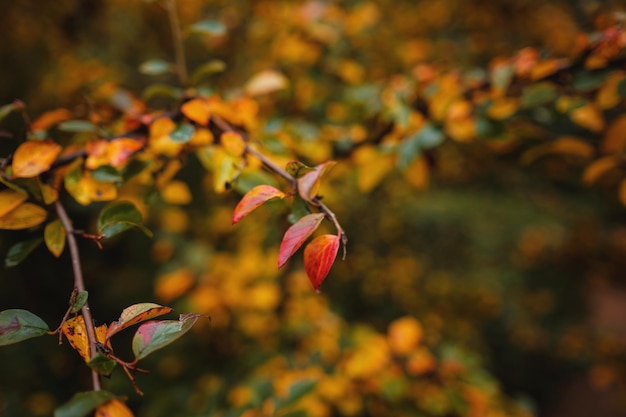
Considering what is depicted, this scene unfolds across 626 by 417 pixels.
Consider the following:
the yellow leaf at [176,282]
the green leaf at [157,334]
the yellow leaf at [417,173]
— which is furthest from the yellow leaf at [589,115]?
the yellow leaf at [176,282]

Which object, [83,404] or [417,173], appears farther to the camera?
[417,173]

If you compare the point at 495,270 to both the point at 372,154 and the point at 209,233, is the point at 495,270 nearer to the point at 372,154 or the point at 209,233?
the point at 209,233

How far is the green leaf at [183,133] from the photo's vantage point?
75 cm

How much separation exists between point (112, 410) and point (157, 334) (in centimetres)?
9

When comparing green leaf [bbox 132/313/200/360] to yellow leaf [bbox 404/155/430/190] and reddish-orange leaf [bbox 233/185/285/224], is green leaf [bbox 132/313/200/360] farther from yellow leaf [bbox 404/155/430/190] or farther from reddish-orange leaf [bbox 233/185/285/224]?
yellow leaf [bbox 404/155/430/190]

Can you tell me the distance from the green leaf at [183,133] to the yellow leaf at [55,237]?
23 cm

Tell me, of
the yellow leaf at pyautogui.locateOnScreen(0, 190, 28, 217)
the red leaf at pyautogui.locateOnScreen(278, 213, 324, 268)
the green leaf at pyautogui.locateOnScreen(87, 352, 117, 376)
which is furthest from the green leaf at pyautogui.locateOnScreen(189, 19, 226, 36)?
the green leaf at pyautogui.locateOnScreen(87, 352, 117, 376)

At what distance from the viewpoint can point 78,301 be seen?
49 centimetres

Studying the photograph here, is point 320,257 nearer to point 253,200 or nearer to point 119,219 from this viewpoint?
point 253,200

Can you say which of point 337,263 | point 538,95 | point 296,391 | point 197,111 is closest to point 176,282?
point 296,391

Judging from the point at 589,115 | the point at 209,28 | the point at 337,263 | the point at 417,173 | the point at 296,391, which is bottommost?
the point at 337,263

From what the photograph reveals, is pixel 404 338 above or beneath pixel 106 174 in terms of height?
beneath

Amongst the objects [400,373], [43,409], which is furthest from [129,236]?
[400,373]

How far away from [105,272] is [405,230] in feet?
9.16
